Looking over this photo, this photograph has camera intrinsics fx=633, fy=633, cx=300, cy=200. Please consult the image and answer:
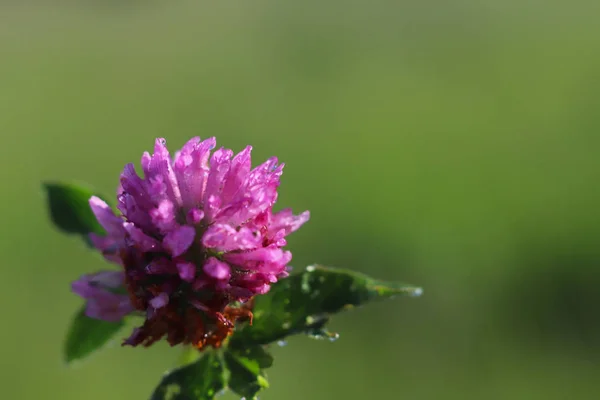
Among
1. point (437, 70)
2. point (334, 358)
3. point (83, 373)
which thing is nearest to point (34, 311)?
point (83, 373)

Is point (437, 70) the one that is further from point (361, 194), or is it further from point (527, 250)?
point (527, 250)

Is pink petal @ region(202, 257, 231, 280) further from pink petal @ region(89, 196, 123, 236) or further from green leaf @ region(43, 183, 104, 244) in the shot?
green leaf @ region(43, 183, 104, 244)

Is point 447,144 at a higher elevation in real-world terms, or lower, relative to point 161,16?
lower

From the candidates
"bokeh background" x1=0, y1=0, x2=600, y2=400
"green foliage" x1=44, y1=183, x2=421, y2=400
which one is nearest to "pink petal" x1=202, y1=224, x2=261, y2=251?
"green foliage" x1=44, y1=183, x2=421, y2=400

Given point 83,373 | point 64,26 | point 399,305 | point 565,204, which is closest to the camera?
point 83,373

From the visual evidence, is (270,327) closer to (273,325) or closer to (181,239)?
(273,325)

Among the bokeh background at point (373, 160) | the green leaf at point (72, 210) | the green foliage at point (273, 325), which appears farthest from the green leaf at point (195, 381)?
the bokeh background at point (373, 160)
